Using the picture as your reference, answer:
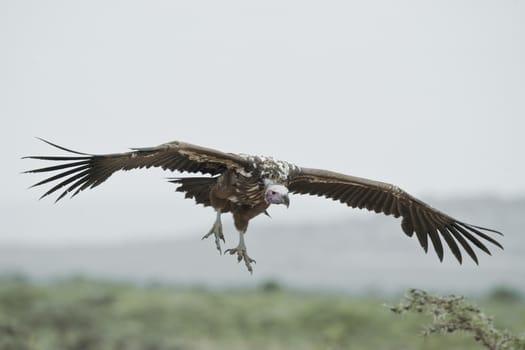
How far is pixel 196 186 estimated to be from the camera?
878cm

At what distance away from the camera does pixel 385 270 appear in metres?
35.9

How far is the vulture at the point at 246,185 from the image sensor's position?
25.5 ft

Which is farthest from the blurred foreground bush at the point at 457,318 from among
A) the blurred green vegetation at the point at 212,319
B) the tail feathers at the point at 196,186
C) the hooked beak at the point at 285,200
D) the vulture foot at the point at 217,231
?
the blurred green vegetation at the point at 212,319

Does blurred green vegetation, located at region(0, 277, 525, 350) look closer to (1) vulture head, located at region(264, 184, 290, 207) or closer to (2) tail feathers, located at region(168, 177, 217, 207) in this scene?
(2) tail feathers, located at region(168, 177, 217, 207)

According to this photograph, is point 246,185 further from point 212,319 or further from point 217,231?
point 212,319

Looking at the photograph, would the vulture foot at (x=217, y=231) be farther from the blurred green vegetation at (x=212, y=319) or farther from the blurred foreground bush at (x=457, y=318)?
the blurred green vegetation at (x=212, y=319)

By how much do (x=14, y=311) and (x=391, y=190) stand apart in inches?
526

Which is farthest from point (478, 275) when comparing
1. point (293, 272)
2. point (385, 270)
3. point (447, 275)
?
point (293, 272)

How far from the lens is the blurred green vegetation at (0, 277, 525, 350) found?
57.9 feet

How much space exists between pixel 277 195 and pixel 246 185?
1.56ft

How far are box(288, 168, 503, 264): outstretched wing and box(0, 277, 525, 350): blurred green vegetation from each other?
5712 mm

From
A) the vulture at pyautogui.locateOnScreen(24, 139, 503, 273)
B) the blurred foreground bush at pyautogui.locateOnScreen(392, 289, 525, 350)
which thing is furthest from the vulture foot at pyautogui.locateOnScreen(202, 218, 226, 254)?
the blurred foreground bush at pyautogui.locateOnScreen(392, 289, 525, 350)

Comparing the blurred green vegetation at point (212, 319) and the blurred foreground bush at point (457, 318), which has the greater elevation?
the blurred foreground bush at point (457, 318)

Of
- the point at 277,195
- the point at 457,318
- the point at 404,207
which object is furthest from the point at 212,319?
the point at 457,318
